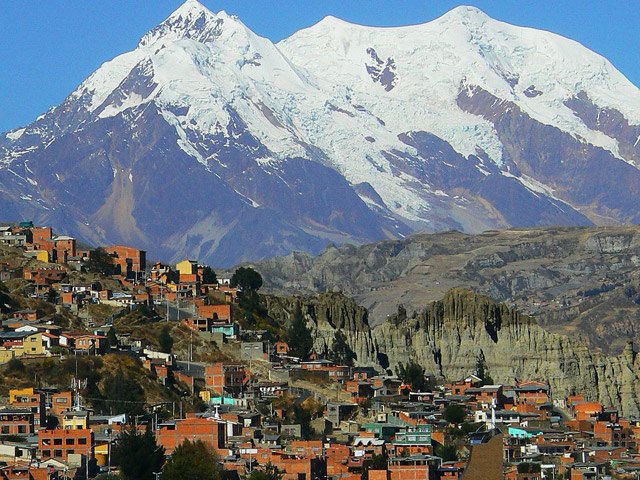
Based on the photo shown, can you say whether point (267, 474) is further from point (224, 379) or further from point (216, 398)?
point (224, 379)

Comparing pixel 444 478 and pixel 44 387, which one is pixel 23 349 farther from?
pixel 444 478

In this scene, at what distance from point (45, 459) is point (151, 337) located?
41.8m

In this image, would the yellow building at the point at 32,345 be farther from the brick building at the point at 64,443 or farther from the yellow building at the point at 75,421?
the brick building at the point at 64,443

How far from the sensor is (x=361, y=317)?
186 meters

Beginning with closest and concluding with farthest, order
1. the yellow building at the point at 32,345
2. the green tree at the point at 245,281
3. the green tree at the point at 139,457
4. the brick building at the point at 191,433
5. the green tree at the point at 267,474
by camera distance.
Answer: the green tree at the point at 139,457
the green tree at the point at 267,474
the brick building at the point at 191,433
the yellow building at the point at 32,345
the green tree at the point at 245,281

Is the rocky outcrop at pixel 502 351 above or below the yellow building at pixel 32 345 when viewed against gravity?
above

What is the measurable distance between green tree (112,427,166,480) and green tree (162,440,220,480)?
2.44ft

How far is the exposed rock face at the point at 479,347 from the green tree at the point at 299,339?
24.1ft

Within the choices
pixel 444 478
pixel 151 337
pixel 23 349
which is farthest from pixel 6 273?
pixel 444 478

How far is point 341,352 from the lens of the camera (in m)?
165

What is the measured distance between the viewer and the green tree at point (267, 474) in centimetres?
9781

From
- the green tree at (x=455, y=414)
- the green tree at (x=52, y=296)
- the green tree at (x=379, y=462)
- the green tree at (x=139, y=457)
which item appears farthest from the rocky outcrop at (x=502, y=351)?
the green tree at (x=139, y=457)

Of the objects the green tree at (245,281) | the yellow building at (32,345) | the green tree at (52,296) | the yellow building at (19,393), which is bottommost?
the yellow building at (19,393)

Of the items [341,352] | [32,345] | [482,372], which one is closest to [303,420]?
[32,345]
